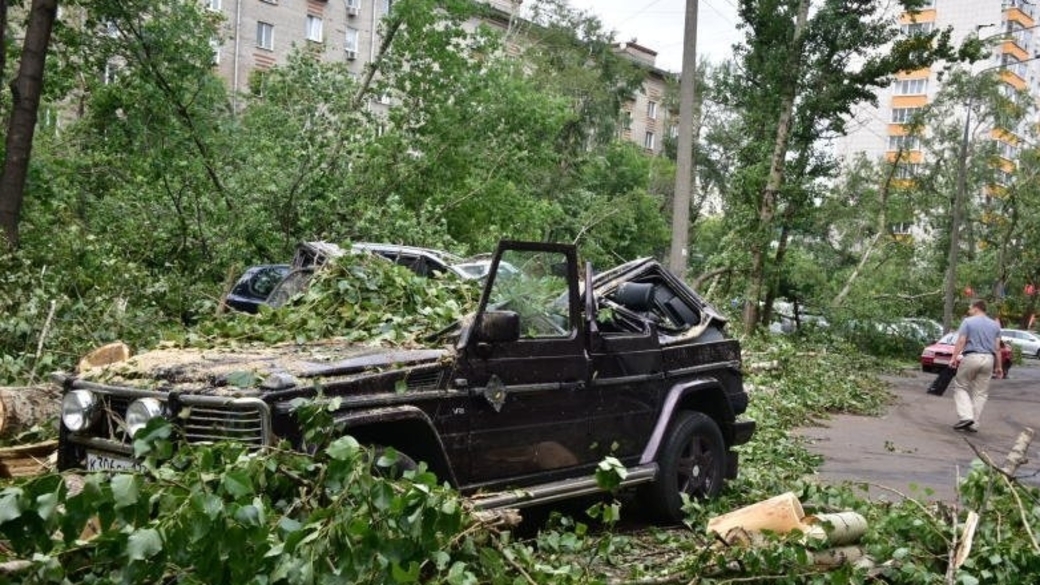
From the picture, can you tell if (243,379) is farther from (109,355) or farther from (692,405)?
(692,405)

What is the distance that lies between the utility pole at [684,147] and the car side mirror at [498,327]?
32.1 feet

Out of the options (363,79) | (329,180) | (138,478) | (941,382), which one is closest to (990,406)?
(941,382)

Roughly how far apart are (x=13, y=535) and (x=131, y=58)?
608 inches

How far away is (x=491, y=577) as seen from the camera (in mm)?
3764

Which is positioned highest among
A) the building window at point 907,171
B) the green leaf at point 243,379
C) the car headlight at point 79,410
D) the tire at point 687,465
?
the building window at point 907,171

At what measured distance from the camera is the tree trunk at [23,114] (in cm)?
1230

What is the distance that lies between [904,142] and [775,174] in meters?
17.7

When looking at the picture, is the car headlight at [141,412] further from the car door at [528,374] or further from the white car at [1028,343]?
the white car at [1028,343]

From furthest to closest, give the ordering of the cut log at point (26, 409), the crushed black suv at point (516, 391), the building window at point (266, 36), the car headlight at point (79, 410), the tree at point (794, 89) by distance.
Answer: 1. the building window at point (266, 36)
2. the tree at point (794, 89)
3. the cut log at point (26, 409)
4. the car headlight at point (79, 410)
5. the crushed black suv at point (516, 391)

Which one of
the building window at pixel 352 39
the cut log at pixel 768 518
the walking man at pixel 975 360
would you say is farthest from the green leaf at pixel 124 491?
the building window at pixel 352 39

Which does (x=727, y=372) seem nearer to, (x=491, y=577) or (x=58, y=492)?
(x=491, y=577)

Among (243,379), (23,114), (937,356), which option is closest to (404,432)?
(243,379)

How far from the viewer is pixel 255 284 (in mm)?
13328

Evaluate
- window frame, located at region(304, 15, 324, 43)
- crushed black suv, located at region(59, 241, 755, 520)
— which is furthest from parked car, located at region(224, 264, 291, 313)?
window frame, located at region(304, 15, 324, 43)
